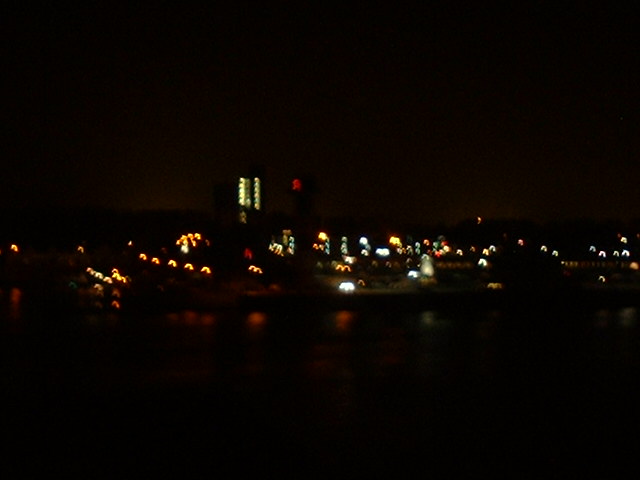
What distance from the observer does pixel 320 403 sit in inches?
391

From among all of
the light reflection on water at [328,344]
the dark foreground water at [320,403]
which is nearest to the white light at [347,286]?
the light reflection on water at [328,344]

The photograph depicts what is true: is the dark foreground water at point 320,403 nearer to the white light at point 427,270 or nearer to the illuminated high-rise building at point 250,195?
the white light at point 427,270

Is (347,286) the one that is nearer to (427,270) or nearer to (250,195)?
(427,270)

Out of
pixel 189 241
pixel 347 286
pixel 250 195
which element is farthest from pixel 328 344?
pixel 250 195

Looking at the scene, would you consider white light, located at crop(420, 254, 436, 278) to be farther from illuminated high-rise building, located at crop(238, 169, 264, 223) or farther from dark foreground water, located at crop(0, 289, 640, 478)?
dark foreground water, located at crop(0, 289, 640, 478)

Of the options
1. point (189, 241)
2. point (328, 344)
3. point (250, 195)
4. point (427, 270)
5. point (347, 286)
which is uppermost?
point (250, 195)

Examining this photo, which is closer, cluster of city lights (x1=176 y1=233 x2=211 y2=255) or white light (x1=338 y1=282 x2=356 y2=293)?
white light (x1=338 y1=282 x2=356 y2=293)

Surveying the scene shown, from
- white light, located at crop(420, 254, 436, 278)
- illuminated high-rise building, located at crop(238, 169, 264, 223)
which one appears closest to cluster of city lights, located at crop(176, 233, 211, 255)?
illuminated high-rise building, located at crop(238, 169, 264, 223)

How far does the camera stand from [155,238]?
59125 mm

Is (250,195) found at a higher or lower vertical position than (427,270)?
higher

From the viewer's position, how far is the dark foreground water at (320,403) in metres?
7.21

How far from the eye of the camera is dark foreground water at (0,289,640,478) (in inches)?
284

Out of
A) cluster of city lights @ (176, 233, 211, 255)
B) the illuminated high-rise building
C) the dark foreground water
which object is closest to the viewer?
the dark foreground water

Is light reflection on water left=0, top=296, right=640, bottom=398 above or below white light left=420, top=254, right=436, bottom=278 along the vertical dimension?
below
